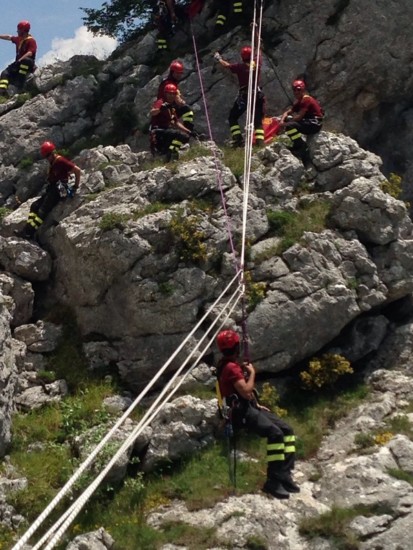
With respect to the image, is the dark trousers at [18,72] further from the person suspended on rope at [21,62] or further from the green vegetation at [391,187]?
the green vegetation at [391,187]

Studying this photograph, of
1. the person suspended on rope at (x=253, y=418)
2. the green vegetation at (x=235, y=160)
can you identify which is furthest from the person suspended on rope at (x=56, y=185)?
the person suspended on rope at (x=253, y=418)

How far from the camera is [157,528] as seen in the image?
40.9 ft

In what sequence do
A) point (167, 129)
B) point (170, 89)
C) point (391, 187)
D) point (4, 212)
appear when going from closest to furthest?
point (391, 187) → point (167, 129) → point (170, 89) → point (4, 212)

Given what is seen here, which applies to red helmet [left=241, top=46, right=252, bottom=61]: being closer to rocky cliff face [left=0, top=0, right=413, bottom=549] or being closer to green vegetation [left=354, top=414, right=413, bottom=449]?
rocky cliff face [left=0, top=0, right=413, bottom=549]

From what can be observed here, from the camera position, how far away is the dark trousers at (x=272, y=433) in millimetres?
12625

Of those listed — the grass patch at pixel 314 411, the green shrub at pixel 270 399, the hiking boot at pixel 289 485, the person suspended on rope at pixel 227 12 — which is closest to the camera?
the hiking boot at pixel 289 485

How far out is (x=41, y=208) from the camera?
18.6 m

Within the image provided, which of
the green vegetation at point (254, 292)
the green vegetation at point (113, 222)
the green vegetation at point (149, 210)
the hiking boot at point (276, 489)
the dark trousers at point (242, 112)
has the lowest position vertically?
the hiking boot at point (276, 489)

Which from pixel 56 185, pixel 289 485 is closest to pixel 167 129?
pixel 56 185

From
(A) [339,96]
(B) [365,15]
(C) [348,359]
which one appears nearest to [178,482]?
(C) [348,359]

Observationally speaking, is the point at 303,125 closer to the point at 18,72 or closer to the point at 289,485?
the point at 289,485

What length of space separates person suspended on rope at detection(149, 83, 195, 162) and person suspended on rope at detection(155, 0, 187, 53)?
5.18 metres

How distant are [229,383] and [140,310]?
4.01 metres

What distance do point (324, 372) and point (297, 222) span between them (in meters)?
3.51
